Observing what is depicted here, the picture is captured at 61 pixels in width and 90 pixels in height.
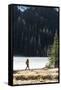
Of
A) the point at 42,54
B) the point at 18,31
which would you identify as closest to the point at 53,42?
the point at 42,54

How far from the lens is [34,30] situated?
7.74 feet

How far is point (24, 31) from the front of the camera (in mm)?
2326

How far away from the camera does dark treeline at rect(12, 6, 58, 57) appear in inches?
90.5

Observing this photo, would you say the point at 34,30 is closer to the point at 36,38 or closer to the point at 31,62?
the point at 36,38

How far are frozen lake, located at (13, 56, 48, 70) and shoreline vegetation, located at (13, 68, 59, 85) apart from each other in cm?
3

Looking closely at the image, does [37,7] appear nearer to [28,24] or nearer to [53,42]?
[28,24]

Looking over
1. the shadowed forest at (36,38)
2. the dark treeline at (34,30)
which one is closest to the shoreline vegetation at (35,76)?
the shadowed forest at (36,38)

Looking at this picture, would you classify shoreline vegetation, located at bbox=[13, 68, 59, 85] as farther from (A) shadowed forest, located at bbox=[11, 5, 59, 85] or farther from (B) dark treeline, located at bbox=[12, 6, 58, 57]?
(B) dark treeline, located at bbox=[12, 6, 58, 57]

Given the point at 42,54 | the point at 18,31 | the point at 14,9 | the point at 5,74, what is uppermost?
the point at 14,9

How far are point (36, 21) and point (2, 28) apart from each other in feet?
1.00

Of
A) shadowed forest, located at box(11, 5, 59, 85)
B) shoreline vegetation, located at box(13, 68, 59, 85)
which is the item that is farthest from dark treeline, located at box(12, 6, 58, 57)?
shoreline vegetation, located at box(13, 68, 59, 85)

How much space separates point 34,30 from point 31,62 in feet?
0.90

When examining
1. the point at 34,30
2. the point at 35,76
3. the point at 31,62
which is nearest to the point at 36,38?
the point at 34,30

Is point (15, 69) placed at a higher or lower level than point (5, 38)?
lower
